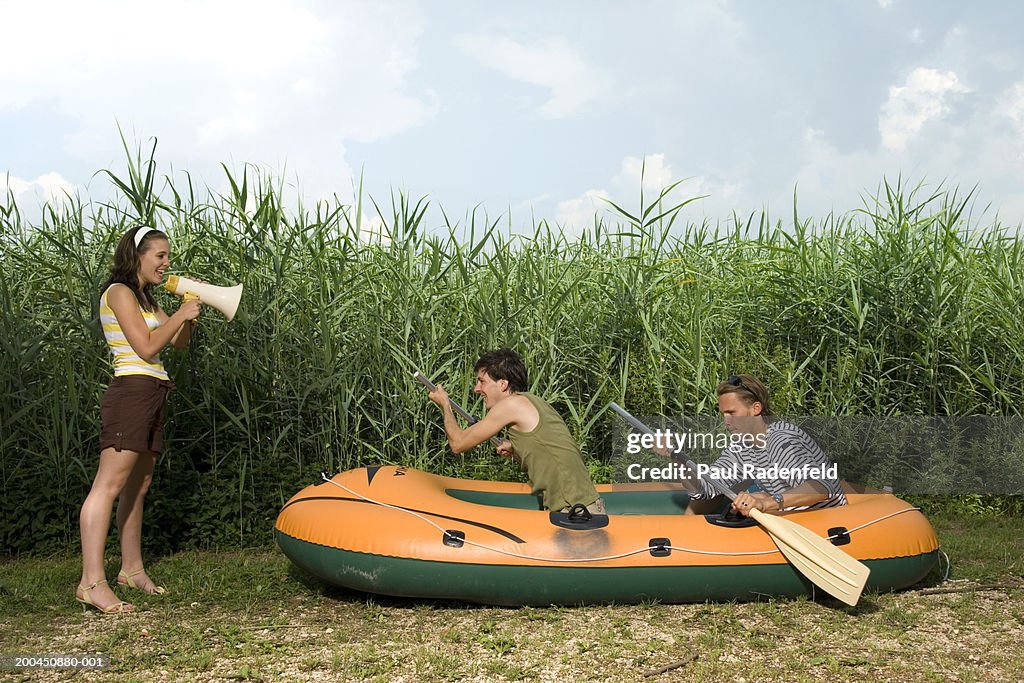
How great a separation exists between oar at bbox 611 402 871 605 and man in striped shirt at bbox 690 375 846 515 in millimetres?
133

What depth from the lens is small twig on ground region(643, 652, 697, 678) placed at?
2.99 meters

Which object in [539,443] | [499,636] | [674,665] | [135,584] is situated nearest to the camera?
[674,665]

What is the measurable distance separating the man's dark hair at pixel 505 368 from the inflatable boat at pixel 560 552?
0.51 meters

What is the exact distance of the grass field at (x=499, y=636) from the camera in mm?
3023

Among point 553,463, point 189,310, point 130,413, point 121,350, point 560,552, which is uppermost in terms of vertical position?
point 189,310

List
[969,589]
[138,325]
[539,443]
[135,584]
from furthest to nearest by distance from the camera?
[969,589] < [135,584] < [539,443] < [138,325]

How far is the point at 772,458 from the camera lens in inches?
150

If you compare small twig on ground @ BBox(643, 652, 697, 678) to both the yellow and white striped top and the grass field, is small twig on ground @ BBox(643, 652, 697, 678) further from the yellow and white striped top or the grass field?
the yellow and white striped top

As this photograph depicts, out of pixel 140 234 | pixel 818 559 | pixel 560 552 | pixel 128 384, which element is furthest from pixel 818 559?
pixel 140 234

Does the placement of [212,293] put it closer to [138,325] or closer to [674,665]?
[138,325]

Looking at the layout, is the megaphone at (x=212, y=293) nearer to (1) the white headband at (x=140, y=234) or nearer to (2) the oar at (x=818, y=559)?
(1) the white headband at (x=140, y=234)

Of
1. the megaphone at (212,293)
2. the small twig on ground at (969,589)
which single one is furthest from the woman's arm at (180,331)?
the small twig on ground at (969,589)

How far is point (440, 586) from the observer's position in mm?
3562

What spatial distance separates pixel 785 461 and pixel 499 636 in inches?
52.5
